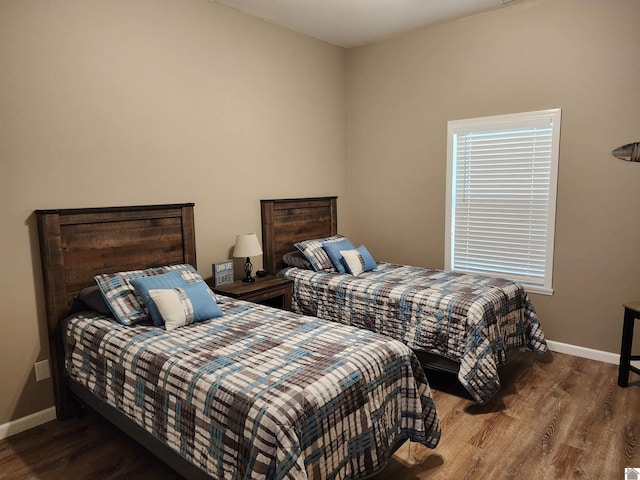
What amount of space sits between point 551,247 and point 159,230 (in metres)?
3.19

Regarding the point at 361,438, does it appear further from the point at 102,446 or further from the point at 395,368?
the point at 102,446

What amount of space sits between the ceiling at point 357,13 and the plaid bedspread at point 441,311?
2294 millimetres

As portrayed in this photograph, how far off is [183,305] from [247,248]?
107 cm

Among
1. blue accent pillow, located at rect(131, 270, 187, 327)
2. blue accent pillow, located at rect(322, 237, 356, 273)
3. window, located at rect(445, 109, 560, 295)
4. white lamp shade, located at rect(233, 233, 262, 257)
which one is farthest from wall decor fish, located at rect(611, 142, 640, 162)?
blue accent pillow, located at rect(131, 270, 187, 327)

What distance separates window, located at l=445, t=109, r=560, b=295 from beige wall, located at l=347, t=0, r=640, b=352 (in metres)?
0.09

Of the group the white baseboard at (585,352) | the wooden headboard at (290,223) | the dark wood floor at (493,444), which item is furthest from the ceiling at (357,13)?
the dark wood floor at (493,444)

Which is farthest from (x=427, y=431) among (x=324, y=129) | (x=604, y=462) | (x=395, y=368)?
(x=324, y=129)

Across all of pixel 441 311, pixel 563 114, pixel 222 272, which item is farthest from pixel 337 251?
pixel 563 114

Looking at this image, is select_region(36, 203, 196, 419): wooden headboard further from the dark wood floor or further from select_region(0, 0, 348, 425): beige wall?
the dark wood floor

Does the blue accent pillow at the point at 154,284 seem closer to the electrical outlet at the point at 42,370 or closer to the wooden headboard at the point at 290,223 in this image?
the electrical outlet at the point at 42,370

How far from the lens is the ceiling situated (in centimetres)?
356

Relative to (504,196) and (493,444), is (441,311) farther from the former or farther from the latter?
(504,196)

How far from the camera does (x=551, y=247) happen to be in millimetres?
3623

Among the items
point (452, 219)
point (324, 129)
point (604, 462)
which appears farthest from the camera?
point (324, 129)
